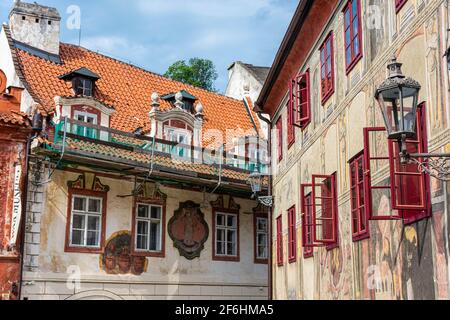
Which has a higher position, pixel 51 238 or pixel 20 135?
pixel 20 135

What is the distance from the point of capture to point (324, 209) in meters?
11.9

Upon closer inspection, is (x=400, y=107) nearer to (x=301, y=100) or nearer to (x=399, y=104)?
(x=399, y=104)

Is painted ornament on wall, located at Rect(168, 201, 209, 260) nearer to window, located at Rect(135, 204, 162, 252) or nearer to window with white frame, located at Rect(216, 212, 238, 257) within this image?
window, located at Rect(135, 204, 162, 252)

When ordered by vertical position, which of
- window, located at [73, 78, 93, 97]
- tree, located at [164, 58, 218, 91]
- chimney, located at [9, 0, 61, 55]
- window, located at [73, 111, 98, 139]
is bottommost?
window, located at [73, 111, 98, 139]

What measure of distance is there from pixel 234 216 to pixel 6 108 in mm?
7995

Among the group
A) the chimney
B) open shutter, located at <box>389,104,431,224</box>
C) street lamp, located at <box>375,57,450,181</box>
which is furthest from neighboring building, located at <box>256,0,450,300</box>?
the chimney

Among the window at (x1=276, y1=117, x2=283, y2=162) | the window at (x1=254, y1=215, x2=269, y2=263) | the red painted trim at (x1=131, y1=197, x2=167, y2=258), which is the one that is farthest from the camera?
the window at (x1=254, y1=215, x2=269, y2=263)

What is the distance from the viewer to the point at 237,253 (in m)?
21.6

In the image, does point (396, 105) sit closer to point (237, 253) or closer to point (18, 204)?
point (18, 204)

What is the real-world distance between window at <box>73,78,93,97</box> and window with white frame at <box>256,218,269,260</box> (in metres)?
6.73

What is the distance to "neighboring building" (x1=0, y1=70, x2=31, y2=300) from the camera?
16359mm

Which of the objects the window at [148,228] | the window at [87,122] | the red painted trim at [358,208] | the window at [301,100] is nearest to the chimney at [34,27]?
the window at [87,122]

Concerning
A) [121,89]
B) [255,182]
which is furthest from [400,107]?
[121,89]
